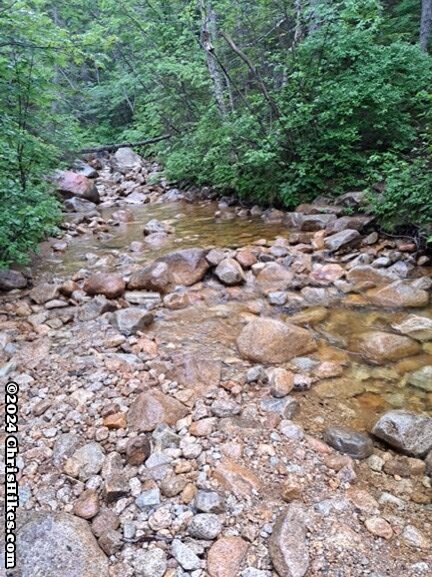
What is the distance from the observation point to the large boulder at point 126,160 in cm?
1423

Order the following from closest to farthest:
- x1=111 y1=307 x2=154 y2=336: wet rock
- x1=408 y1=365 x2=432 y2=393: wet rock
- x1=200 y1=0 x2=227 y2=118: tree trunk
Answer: x1=408 y1=365 x2=432 y2=393: wet rock < x1=111 y1=307 x2=154 y2=336: wet rock < x1=200 y1=0 x2=227 y2=118: tree trunk

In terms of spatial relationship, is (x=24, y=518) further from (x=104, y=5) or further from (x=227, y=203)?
(x=104, y=5)

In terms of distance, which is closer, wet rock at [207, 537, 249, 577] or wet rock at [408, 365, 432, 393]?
wet rock at [207, 537, 249, 577]

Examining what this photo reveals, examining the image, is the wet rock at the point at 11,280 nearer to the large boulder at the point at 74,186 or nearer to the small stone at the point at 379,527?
the small stone at the point at 379,527

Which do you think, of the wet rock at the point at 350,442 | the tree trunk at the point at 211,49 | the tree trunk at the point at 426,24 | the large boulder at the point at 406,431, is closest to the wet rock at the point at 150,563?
the wet rock at the point at 350,442

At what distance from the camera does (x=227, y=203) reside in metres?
8.63

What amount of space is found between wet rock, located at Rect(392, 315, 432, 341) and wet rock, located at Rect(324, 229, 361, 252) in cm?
174

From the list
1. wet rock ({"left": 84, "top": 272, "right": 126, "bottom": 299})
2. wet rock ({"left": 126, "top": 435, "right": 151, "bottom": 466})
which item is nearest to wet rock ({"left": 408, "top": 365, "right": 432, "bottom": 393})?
wet rock ({"left": 126, "top": 435, "right": 151, "bottom": 466})

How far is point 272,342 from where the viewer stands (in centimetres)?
323

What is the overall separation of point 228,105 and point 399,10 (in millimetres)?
5102

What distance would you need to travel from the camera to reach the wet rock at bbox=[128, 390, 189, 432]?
243 centimetres

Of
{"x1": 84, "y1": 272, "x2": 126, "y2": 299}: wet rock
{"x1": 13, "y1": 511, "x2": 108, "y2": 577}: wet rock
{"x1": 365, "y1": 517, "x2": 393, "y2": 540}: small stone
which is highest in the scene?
{"x1": 13, "y1": 511, "x2": 108, "y2": 577}: wet rock

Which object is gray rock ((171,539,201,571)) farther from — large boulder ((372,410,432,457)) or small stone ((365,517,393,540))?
large boulder ((372,410,432,457))

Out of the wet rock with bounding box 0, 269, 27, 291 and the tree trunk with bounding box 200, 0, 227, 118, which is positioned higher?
the tree trunk with bounding box 200, 0, 227, 118
